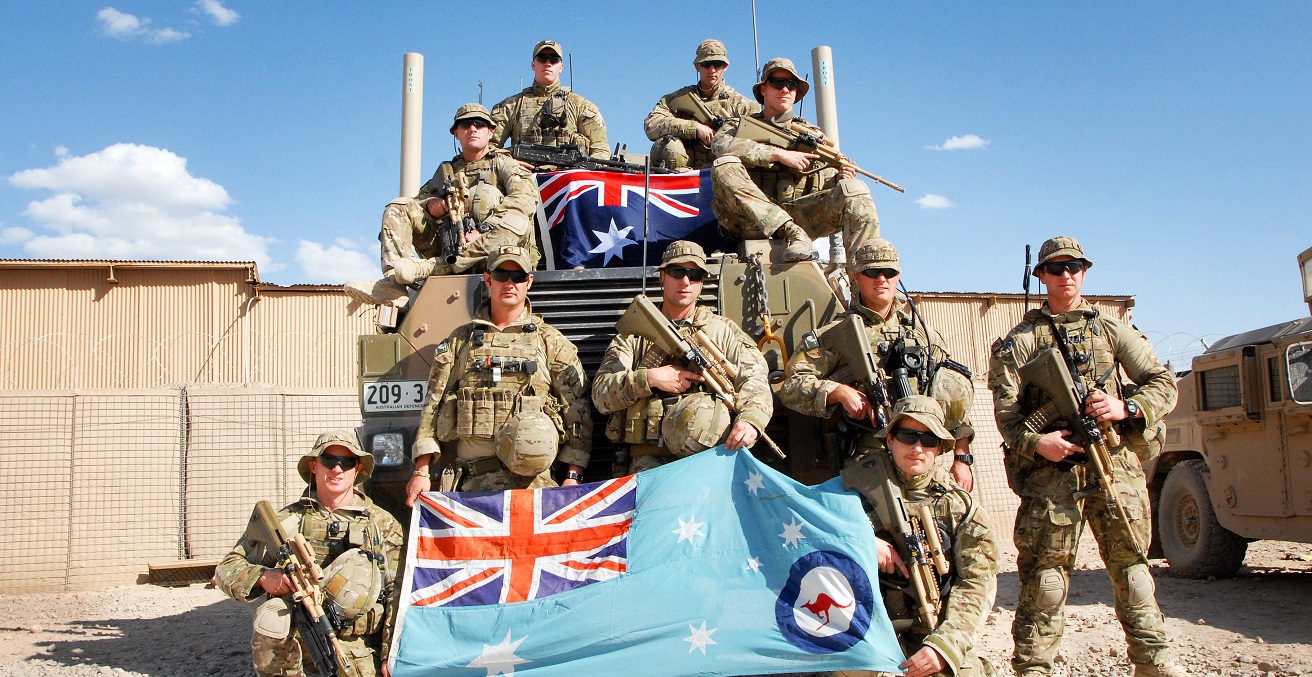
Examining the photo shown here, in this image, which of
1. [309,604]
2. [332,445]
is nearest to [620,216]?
[332,445]

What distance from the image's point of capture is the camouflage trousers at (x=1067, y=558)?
442cm

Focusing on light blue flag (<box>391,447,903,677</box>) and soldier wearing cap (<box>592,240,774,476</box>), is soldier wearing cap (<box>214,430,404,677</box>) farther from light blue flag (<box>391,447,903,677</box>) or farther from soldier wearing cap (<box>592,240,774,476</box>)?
soldier wearing cap (<box>592,240,774,476</box>)

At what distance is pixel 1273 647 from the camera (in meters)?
5.91

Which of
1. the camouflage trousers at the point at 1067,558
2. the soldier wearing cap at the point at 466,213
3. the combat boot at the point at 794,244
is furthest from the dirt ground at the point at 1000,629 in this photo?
the soldier wearing cap at the point at 466,213

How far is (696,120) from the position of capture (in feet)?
24.7

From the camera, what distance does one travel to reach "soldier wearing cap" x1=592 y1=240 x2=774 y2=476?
440cm

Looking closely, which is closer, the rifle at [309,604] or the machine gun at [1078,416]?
the rifle at [309,604]

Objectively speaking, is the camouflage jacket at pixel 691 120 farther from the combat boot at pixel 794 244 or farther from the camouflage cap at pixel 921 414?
the camouflage cap at pixel 921 414

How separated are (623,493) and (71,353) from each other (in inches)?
546

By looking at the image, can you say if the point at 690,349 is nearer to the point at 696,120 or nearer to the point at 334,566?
the point at 334,566

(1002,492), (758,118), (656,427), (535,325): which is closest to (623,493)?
(656,427)

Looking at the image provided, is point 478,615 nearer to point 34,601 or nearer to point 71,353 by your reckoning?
point 34,601

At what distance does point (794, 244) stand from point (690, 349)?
1.42 meters

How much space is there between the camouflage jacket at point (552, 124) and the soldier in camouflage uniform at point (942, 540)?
4765 mm
